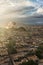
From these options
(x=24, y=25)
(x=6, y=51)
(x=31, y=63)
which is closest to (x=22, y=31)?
(x=24, y=25)

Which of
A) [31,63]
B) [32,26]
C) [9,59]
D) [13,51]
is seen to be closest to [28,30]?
[32,26]

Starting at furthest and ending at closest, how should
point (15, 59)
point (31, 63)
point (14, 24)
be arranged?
point (14, 24)
point (15, 59)
point (31, 63)

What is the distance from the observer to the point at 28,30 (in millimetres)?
32188

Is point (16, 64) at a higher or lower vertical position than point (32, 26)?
lower

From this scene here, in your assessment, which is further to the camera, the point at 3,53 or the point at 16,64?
the point at 3,53

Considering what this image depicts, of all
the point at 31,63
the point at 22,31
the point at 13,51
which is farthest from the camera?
the point at 22,31

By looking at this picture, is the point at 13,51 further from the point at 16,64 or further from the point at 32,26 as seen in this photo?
the point at 32,26

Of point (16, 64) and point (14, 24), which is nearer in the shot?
point (16, 64)

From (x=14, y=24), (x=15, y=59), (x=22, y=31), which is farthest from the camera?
(x=22, y=31)

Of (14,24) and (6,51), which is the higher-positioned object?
(14,24)

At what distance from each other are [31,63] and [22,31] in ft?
62.5

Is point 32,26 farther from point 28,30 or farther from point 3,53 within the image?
point 3,53

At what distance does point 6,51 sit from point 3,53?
2.95 ft

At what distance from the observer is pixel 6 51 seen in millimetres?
17234
